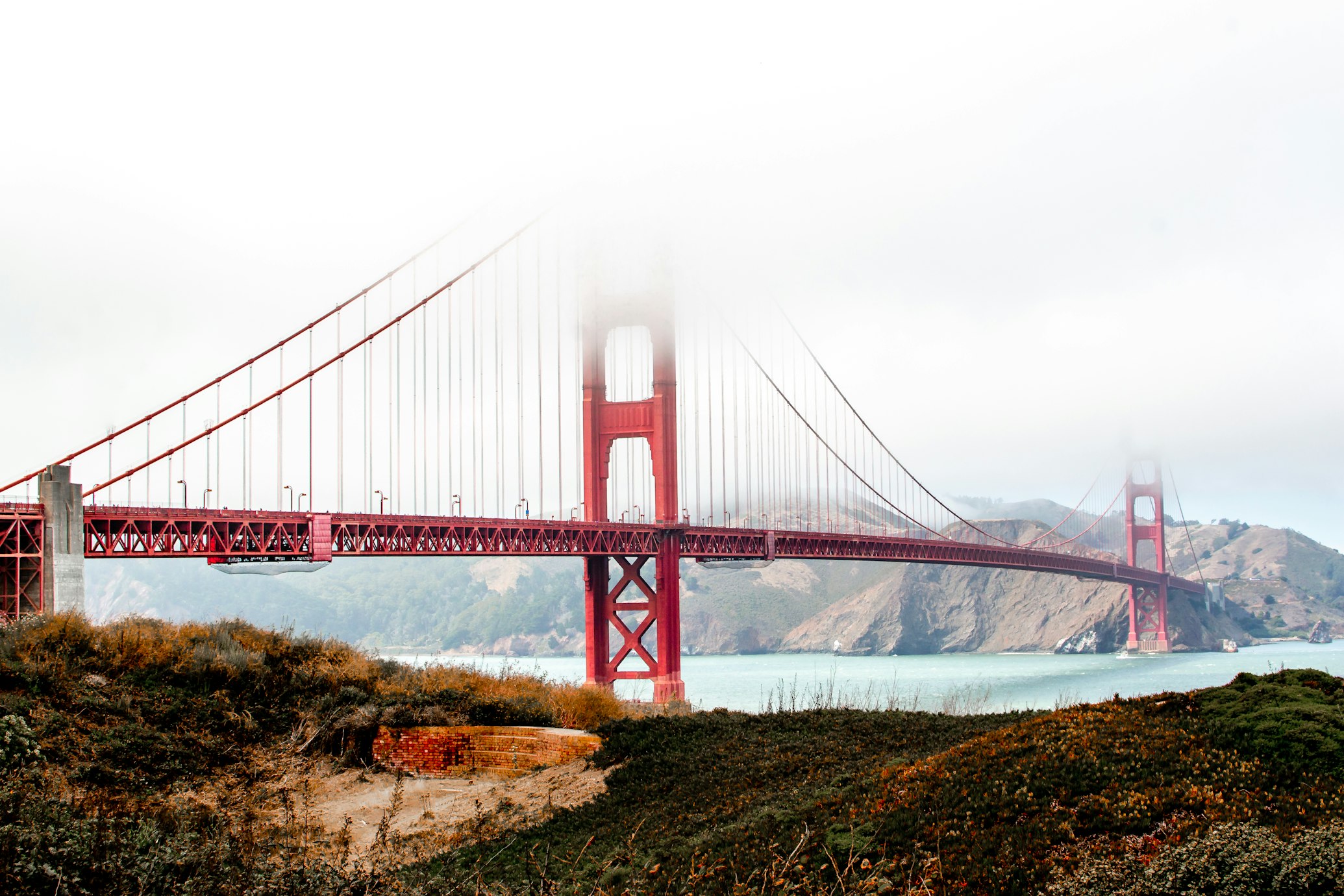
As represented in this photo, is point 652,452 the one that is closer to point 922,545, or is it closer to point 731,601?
point 922,545

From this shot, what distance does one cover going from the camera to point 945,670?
80.6 metres

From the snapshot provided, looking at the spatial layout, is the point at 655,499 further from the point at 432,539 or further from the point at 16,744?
the point at 16,744

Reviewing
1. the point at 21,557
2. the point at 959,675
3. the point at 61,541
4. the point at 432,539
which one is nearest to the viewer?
the point at 21,557

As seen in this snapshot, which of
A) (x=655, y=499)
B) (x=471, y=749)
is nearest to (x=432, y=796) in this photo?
(x=471, y=749)

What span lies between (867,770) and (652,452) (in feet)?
115

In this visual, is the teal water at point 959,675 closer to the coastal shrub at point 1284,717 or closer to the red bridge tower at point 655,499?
the red bridge tower at point 655,499

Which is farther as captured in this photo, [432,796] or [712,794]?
[432,796]

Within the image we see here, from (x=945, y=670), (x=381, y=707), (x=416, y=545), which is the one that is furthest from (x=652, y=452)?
(x=945, y=670)

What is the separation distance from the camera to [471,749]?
14094 mm

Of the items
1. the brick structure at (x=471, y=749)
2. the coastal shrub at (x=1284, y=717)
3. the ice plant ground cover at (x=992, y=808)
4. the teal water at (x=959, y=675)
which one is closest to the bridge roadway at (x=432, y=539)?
the teal water at (x=959, y=675)

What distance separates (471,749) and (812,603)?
Result: 120113 mm

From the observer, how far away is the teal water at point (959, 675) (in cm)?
4416

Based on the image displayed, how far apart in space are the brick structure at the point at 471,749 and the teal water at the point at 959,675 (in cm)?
490

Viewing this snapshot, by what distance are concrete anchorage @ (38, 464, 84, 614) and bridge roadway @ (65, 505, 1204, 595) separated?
47cm
